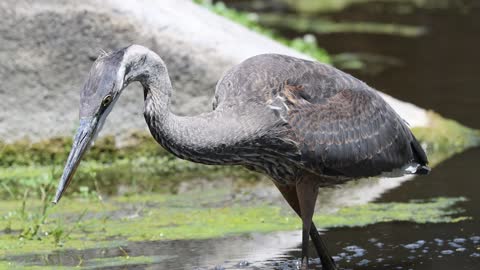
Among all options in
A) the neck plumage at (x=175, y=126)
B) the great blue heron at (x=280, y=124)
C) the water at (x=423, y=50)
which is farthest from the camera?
the water at (x=423, y=50)

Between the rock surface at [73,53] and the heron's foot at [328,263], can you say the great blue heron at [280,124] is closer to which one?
the heron's foot at [328,263]

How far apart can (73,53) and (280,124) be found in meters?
3.48

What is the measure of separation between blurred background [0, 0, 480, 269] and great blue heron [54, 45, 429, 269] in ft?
2.06

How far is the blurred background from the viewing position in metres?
8.05

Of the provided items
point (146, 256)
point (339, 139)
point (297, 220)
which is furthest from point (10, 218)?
point (339, 139)

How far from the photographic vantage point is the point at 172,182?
10.1m

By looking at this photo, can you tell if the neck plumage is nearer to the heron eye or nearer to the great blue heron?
the great blue heron

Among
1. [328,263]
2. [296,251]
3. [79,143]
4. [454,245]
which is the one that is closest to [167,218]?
[296,251]

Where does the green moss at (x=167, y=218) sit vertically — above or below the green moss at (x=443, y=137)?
below

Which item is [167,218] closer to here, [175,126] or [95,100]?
[175,126]

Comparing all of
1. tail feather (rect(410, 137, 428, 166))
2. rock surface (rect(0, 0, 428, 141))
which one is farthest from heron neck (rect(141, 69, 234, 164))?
rock surface (rect(0, 0, 428, 141))

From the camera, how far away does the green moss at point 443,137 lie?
10695 mm

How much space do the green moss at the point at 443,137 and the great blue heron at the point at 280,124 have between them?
106 inches

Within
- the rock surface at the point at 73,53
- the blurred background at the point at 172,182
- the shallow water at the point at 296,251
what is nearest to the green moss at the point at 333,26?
the blurred background at the point at 172,182
